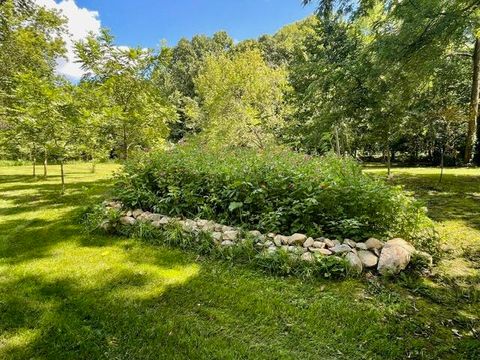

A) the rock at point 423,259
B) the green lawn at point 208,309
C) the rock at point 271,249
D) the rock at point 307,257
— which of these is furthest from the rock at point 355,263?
the rock at point 271,249

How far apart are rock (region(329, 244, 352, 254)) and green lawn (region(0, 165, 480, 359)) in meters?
0.35

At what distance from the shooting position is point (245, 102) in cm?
1531

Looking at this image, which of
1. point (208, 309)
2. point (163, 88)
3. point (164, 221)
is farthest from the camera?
point (163, 88)

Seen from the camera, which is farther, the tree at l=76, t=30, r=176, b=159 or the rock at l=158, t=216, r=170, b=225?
the tree at l=76, t=30, r=176, b=159

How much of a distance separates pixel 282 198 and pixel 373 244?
1.28m

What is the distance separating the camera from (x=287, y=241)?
11.9 feet

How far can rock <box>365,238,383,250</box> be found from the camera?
3.48m

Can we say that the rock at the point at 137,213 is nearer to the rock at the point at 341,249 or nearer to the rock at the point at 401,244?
the rock at the point at 341,249

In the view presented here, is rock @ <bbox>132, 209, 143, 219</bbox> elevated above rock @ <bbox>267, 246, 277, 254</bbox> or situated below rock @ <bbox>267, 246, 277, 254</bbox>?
above

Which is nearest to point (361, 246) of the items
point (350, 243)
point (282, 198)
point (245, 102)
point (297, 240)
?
point (350, 243)

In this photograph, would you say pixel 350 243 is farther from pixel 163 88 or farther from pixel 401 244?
pixel 163 88

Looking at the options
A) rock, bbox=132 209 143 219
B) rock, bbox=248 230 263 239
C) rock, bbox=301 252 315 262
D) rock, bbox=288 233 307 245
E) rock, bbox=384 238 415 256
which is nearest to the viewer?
rock, bbox=301 252 315 262

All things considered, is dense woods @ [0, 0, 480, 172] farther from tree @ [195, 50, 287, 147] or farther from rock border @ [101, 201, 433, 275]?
rock border @ [101, 201, 433, 275]

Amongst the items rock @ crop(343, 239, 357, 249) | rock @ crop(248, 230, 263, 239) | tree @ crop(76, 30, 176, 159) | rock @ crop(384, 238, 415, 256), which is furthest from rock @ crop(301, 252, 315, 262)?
tree @ crop(76, 30, 176, 159)
